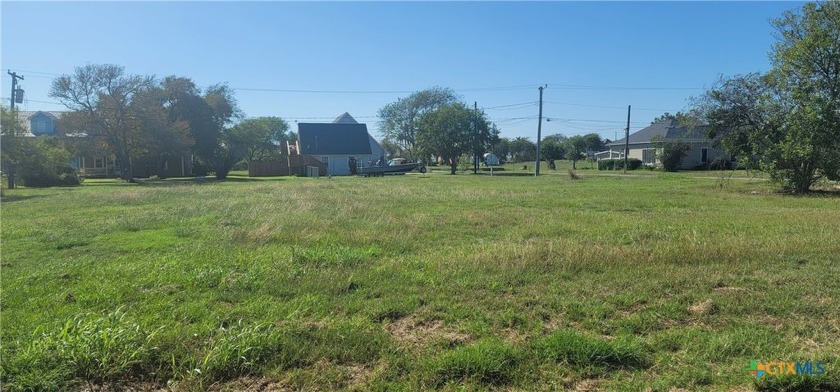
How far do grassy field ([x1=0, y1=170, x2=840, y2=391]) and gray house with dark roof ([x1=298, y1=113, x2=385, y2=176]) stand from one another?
48.6 meters

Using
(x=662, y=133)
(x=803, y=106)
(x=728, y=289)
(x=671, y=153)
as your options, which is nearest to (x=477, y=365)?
(x=728, y=289)

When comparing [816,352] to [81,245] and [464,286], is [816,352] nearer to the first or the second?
[464,286]

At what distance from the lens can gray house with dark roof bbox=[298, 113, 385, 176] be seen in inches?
2249

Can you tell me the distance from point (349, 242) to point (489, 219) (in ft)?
13.8

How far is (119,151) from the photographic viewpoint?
1391 inches

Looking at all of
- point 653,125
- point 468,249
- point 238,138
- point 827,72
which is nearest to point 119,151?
point 238,138

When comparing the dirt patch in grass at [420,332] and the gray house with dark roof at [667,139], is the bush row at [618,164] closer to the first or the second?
the gray house with dark roof at [667,139]

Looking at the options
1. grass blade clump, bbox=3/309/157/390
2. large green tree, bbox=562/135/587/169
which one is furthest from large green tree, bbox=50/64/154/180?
large green tree, bbox=562/135/587/169

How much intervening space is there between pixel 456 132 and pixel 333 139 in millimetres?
16683

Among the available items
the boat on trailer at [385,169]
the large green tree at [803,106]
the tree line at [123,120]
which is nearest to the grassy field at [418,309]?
the large green tree at [803,106]

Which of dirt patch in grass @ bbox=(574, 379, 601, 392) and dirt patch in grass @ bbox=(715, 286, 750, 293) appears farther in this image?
dirt patch in grass @ bbox=(715, 286, 750, 293)

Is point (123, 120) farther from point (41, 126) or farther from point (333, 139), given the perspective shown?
point (333, 139)

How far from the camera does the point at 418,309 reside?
4562 millimetres

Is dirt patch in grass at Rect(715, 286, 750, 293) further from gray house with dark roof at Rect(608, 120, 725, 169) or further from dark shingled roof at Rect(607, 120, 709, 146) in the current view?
dark shingled roof at Rect(607, 120, 709, 146)
